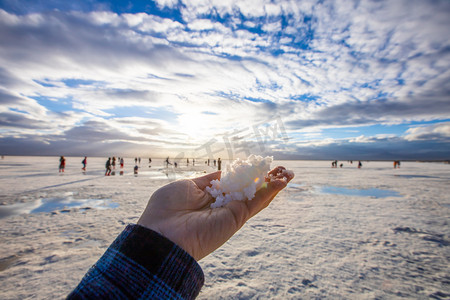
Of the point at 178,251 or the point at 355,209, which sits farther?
the point at 355,209

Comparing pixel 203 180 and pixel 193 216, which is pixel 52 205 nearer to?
pixel 203 180

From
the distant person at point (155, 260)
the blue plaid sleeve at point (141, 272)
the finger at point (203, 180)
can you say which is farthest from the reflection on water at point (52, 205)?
the blue plaid sleeve at point (141, 272)

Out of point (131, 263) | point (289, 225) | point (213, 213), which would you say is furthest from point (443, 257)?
point (131, 263)

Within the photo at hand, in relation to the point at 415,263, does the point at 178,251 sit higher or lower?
higher

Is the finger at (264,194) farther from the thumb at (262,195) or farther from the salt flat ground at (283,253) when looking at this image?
the salt flat ground at (283,253)

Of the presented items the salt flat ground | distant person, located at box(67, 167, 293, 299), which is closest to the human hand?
distant person, located at box(67, 167, 293, 299)

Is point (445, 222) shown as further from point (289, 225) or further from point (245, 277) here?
point (245, 277)

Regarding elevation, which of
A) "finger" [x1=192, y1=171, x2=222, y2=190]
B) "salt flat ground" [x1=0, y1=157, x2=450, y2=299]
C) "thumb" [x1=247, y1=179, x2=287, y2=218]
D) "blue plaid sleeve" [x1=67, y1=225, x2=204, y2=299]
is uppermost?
"finger" [x1=192, y1=171, x2=222, y2=190]

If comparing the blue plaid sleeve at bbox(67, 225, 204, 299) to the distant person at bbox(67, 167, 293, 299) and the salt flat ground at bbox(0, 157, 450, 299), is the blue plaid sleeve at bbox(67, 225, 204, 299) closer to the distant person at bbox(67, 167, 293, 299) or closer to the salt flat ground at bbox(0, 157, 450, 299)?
the distant person at bbox(67, 167, 293, 299)
